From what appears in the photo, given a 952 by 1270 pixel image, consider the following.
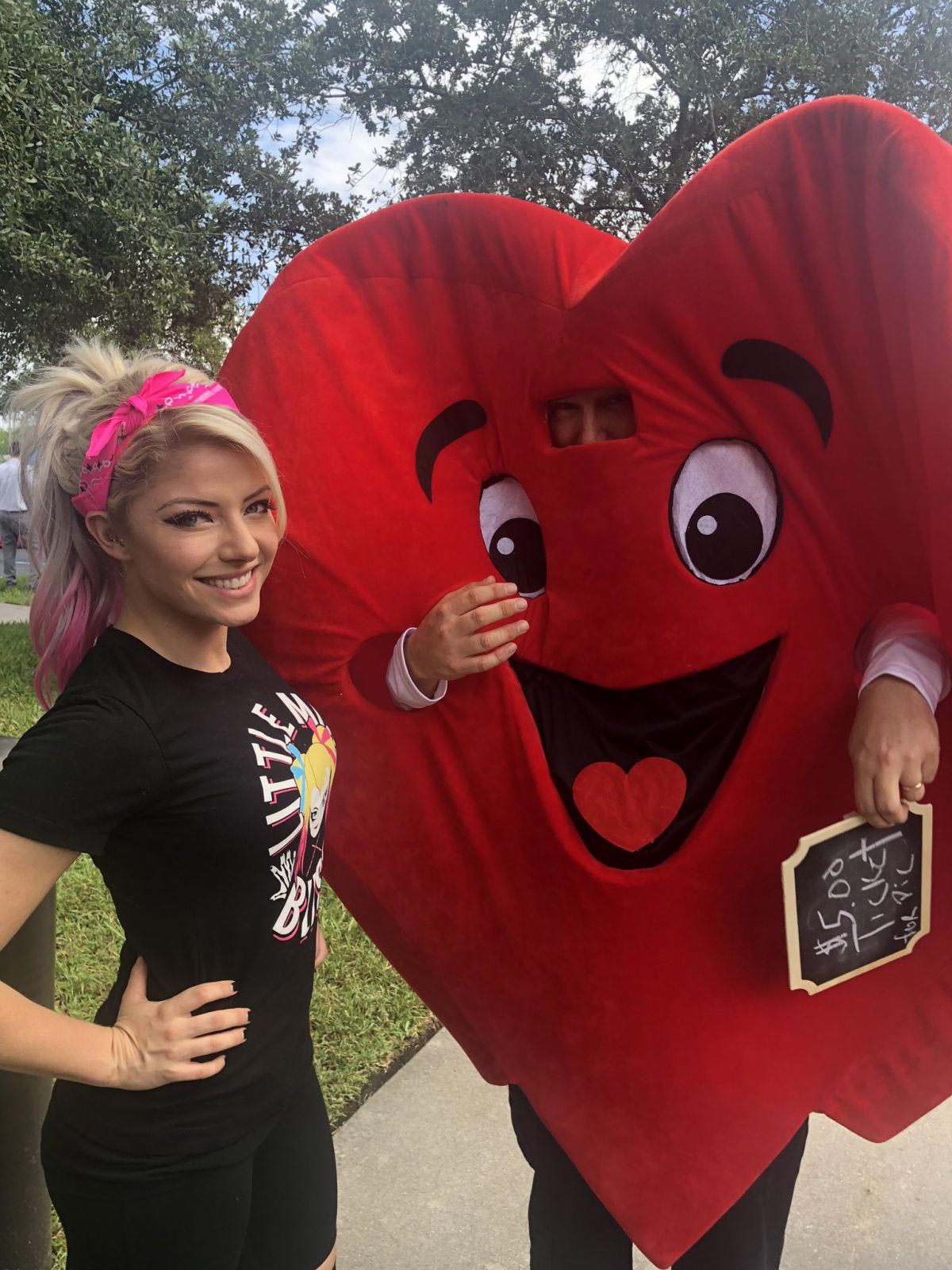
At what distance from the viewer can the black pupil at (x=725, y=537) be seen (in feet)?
5.01

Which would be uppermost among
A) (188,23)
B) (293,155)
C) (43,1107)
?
(188,23)

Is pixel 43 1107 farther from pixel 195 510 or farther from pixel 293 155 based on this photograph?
pixel 293 155

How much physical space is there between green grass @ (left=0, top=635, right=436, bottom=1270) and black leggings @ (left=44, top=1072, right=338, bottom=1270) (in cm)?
123

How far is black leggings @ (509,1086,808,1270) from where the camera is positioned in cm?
162

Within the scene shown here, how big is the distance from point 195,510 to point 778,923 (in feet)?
3.47

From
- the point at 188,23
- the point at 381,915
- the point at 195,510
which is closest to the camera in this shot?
the point at 195,510

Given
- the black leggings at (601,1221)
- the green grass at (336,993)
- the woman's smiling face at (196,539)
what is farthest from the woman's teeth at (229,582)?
the green grass at (336,993)

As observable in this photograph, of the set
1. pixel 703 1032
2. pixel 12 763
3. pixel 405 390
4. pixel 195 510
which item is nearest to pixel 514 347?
pixel 405 390

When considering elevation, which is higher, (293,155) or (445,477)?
(293,155)

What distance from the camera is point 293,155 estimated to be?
929cm

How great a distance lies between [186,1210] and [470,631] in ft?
2.96

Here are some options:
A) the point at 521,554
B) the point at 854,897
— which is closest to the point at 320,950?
the point at 521,554

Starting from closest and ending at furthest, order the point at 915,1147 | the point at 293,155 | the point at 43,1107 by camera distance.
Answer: the point at 43,1107 < the point at 915,1147 < the point at 293,155

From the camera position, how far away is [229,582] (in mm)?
1357
